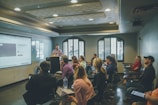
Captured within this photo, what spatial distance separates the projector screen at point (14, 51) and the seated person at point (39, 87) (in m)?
4.03

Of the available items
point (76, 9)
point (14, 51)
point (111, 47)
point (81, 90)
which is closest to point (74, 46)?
point (111, 47)

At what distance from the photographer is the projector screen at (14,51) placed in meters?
6.04

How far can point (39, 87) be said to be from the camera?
2594 mm

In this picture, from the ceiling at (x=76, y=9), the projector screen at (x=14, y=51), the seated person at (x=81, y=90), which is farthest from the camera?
the projector screen at (x=14, y=51)

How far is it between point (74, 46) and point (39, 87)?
769 centimetres

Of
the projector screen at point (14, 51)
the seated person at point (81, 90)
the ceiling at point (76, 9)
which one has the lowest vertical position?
the seated person at point (81, 90)

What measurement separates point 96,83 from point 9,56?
4638 mm

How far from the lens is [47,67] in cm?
271

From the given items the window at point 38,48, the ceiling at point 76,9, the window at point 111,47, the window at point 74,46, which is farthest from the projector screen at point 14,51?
the window at point 111,47

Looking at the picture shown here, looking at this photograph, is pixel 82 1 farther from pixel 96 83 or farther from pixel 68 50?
pixel 68 50

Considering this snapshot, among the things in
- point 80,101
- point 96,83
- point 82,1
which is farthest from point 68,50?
point 80,101

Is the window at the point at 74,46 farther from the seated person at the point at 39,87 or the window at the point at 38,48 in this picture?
the seated person at the point at 39,87

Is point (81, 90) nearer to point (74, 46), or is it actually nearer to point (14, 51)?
point (14, 51)

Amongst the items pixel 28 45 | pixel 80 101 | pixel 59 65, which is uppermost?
pixel 28 45
